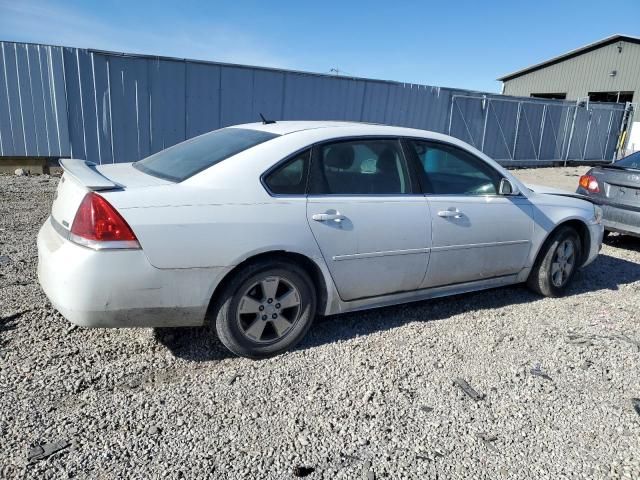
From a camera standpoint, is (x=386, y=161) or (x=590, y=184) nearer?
(x=386, y=161)

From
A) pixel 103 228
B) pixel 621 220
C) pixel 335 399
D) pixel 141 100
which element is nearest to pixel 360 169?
pixel 335 399

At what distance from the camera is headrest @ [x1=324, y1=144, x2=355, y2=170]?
11.3 feet

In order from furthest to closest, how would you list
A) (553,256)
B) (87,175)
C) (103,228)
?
(553,256)
(87,175)
(103,228)

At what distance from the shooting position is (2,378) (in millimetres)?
2871

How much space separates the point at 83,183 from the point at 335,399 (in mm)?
1883

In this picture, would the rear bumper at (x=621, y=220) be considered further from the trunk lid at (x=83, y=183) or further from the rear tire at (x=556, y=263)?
the trunk lid at (x=83, y=183)

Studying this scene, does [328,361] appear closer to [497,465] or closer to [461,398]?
[461,398]

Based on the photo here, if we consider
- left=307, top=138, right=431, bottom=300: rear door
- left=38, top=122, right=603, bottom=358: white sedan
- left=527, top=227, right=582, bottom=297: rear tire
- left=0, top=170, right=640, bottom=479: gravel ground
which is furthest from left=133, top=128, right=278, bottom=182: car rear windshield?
left=527, top=227, right=582, bottom=297: rear tire

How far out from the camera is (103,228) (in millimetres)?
2719

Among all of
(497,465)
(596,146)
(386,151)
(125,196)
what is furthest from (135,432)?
(596,146)

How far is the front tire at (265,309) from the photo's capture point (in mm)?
3096

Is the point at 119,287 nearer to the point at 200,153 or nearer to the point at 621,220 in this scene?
Result: the point at 200,153

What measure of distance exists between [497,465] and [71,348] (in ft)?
8.59

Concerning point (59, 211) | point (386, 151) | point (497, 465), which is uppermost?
point (386, 151)
